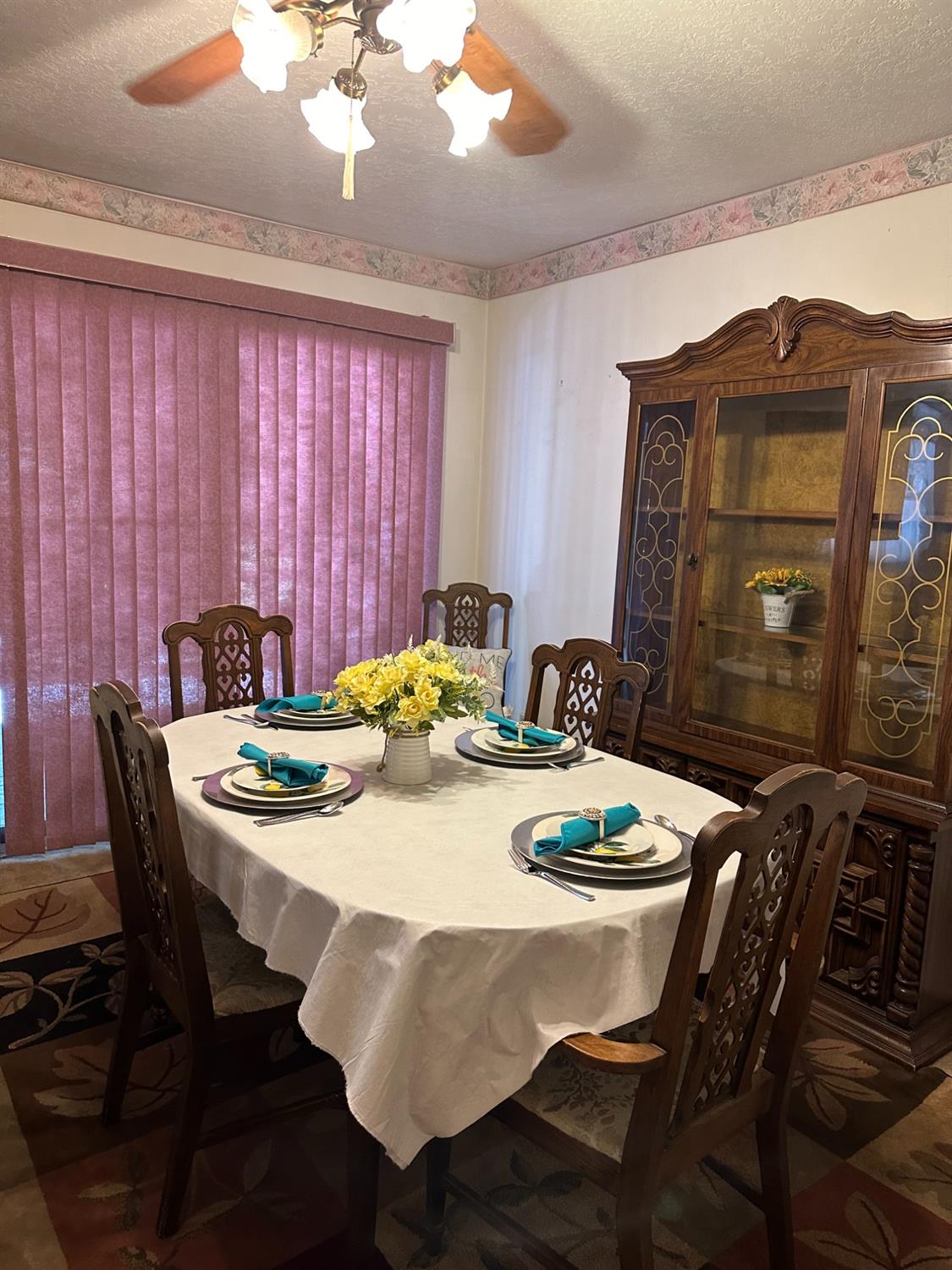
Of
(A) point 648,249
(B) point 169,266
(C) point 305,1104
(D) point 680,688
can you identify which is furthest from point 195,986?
(A) point 648,249

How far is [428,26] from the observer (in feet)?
4.87

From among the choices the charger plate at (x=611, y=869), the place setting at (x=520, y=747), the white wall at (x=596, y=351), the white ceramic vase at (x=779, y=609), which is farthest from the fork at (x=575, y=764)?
the white wall at (x=596, y=351)

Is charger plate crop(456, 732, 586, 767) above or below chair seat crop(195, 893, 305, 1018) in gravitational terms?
above

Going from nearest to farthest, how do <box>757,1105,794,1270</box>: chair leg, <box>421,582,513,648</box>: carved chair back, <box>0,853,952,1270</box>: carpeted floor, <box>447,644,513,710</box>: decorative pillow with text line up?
1. <box>757,1105,794,1270</box>: chair leg
2. <box>0,853,952,1270</box>: carpeted floor
3. <box>447,644,513,710</box>: decorative pillow with text
4. <box>421,582,513,648</box>: carved chair back

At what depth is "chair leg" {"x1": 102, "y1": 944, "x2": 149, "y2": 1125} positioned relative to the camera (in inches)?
79.1

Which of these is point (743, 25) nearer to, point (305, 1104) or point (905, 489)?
point (905, 489)

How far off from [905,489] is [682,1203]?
1.84m

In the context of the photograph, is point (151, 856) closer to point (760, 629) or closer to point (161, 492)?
point (760, 629)

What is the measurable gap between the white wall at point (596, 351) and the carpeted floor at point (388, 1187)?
2141 mm

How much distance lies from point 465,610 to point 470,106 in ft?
9.00

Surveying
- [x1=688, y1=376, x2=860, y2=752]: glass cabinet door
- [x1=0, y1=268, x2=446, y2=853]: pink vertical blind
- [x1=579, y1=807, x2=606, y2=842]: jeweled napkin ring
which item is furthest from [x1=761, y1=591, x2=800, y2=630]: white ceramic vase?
[x1=0, y1=268, x2=446, y2=853]: pink vertical blind

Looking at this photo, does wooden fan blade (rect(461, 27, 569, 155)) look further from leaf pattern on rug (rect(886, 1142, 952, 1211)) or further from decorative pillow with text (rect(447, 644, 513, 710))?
leaf pattern on rug (rect(886, 1142, 952, 1211))

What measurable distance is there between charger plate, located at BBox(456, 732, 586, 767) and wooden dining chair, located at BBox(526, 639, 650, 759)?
0.88ft

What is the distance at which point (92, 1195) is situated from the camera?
1840 mm
